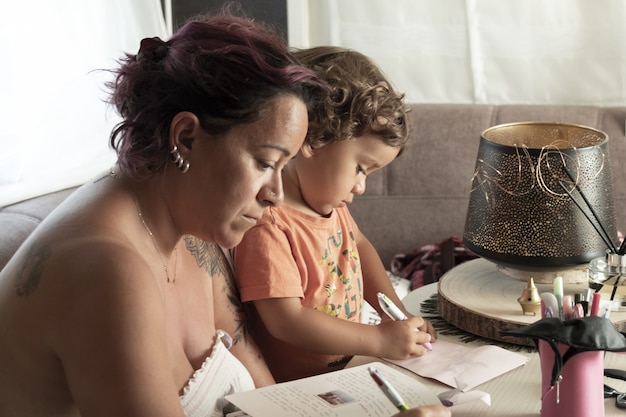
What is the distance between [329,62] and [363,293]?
57cm

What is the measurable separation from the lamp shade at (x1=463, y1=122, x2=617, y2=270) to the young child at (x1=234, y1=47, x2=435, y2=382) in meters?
0.20

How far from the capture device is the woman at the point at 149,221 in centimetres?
110

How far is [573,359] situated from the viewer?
4.09 ft

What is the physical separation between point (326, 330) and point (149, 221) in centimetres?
46

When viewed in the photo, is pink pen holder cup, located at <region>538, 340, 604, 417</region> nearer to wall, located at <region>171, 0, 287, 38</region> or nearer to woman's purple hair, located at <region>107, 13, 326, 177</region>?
woman's purple hair, located at <region>107, 13, 326, 177</region>

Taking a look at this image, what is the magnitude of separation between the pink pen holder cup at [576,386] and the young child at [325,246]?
356mm

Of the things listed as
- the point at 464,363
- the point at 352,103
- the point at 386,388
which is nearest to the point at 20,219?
the point at 352,103

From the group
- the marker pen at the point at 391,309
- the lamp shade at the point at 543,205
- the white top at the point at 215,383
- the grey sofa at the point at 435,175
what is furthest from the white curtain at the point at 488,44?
the white top at the point at 215,383

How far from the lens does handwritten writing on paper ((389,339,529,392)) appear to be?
149cm

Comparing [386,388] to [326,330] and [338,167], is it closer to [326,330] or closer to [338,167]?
[326,330]

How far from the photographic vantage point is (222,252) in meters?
1.70

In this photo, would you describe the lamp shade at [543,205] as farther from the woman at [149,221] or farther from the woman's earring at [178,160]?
the woman's earring at [178,160]

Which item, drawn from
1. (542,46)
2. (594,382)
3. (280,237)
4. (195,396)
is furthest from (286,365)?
(542,46)

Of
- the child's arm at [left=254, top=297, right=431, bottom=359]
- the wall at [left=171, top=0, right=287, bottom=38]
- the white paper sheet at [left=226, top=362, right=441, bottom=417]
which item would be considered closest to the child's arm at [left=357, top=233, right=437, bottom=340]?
the child's arm at [left=254, top=297, right=431, bottom=359]
